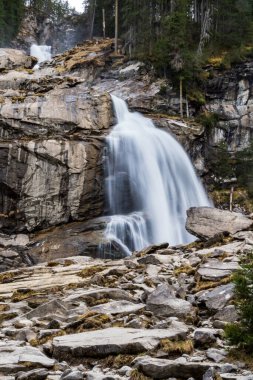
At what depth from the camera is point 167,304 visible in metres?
9.64

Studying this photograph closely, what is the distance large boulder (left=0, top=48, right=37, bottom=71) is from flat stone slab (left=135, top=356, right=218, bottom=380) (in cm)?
4229

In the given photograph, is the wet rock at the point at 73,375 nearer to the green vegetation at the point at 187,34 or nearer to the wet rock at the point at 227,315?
the wet rock at the point at 227,315

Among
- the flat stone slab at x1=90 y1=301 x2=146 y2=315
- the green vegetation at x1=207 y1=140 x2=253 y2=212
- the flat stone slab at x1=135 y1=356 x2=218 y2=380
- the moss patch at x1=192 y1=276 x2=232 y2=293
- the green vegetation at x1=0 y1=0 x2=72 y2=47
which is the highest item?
the green vegetation at x1=0 y1=0 x2=72 y2=47

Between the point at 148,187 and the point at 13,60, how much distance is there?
25.6 m

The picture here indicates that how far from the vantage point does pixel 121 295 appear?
11.1 m

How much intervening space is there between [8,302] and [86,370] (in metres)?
6.54

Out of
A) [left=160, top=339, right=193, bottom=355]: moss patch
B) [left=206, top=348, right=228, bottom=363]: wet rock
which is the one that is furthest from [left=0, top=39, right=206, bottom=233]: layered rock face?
[left=206, top=348, right=228, bottom=363]: wet rock

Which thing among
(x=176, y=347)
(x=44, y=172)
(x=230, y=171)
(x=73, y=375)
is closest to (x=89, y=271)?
(x=176, y=347)

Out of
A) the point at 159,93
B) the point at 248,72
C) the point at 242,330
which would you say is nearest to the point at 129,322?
the point at 242,330

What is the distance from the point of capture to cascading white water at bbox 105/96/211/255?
26922 mm

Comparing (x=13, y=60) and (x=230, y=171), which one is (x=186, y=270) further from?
(x=13, y=60)

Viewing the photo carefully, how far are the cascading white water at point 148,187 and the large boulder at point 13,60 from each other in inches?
742

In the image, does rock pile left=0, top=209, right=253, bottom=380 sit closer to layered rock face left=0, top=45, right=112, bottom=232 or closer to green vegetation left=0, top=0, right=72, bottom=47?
layered rock face left=0, top=45, right=112, bottom=232

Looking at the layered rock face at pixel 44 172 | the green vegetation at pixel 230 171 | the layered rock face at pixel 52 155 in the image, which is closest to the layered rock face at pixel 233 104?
the green vegetation at pixel 230 171
